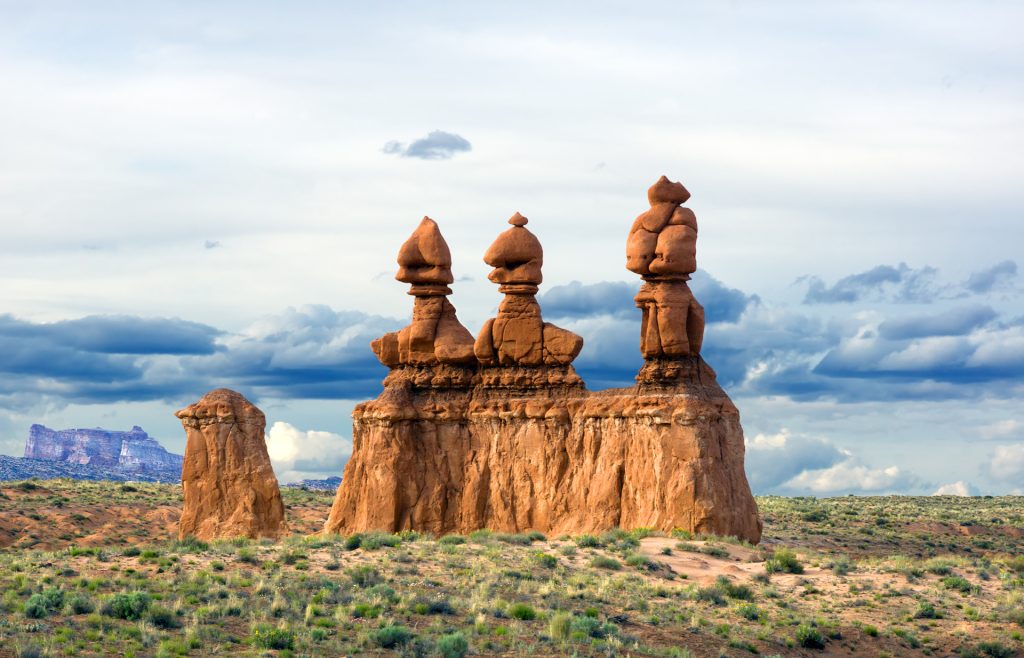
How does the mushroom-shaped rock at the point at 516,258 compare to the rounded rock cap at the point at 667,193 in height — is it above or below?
below

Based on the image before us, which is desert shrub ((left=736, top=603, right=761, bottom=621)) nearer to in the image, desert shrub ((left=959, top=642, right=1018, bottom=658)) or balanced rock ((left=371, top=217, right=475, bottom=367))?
desert shrub ((left=959, top=642, right=1018, bottom=658))

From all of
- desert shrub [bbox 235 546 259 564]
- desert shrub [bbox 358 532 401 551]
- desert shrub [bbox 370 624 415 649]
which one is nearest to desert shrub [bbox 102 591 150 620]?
desert shrub [bbox 370 624 415 649]

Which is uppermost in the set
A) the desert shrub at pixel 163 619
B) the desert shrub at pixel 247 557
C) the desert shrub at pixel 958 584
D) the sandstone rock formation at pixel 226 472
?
the sandstone rock formation at pixel 226 472

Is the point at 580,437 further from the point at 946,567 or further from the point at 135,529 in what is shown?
the point at 135,529

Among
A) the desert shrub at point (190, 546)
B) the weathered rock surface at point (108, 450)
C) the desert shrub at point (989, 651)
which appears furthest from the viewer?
the weathered rock surface at point (108, 450)

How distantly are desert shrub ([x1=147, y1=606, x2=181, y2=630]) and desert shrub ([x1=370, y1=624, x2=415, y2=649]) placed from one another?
4.51 metres

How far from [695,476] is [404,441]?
12.1 metres

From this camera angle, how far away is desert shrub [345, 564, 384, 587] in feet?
123

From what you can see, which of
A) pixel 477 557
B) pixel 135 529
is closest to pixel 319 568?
pixel 477 557

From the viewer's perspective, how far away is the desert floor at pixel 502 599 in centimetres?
3153

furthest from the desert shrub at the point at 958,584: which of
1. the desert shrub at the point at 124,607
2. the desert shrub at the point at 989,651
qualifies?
the desert shrub at the point at 124,607

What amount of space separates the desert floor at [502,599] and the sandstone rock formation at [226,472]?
2700 mm

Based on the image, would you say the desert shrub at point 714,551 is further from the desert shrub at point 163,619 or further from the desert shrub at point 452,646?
the desert shrub at point 163,619

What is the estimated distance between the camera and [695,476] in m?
46.0
